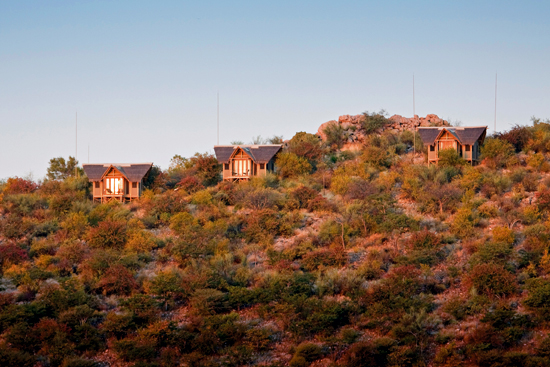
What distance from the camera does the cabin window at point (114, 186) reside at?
163ft

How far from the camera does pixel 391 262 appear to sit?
1344 inches

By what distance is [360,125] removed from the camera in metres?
65.3

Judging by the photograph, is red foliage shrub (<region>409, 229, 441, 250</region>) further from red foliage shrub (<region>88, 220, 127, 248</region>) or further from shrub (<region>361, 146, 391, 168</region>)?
shrub (<region>361, 146, 391, 168</region>)

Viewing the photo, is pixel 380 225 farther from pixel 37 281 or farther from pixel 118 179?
pixel 118 179

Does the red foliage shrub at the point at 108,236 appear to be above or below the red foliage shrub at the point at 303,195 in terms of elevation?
below

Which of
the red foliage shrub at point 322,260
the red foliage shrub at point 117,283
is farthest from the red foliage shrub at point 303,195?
the red foliage shrub at point 117,283

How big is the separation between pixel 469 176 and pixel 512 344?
73.1 ft

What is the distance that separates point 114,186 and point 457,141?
85.9 feet

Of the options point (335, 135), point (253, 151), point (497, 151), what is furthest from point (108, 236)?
point (497, 151)

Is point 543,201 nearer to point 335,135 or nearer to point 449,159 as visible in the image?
point 449,159

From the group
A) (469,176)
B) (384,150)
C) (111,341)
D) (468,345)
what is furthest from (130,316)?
(384,150)

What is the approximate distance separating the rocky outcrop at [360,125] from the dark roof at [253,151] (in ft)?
34.2

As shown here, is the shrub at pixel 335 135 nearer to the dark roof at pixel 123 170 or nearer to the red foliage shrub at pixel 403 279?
the dark roof at pixel 123 170

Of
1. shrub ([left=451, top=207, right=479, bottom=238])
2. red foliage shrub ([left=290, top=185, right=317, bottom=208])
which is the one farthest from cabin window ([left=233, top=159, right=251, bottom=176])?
shrub ([left=451, top=207, right=479, bottom=238])
